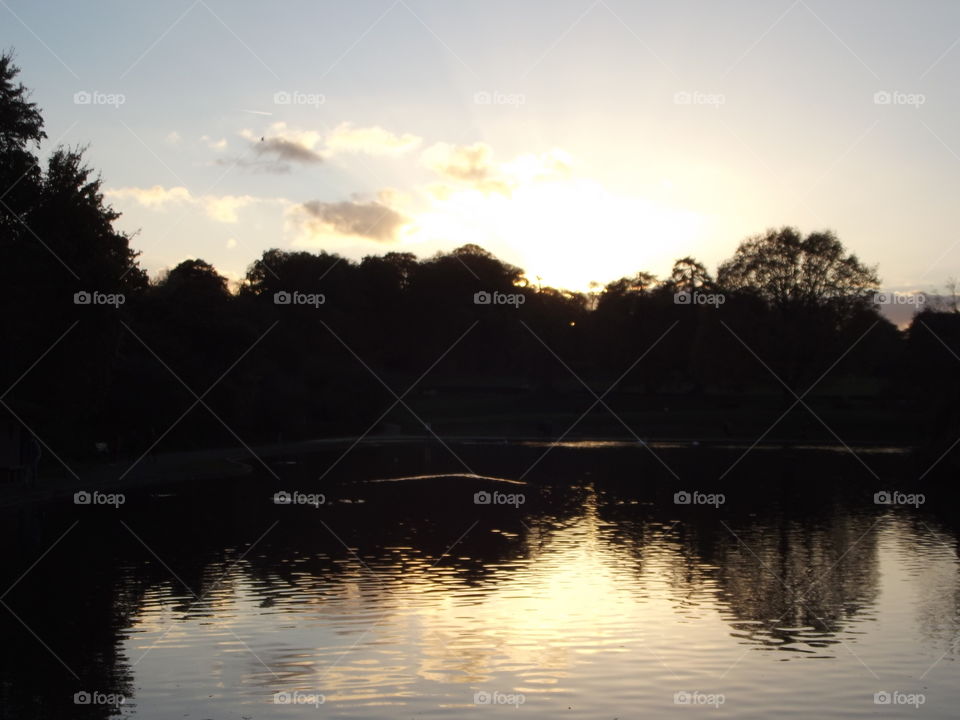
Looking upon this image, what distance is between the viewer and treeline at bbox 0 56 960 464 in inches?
1268

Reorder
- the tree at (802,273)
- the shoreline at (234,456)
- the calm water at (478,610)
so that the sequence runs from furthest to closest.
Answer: the tree at (802,273)
the shoreline at (234,456)
the calm water at (478,610)

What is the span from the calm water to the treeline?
6.32 metres

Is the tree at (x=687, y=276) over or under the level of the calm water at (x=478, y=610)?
over

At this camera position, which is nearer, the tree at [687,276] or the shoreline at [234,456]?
the shoreline at [234,456]

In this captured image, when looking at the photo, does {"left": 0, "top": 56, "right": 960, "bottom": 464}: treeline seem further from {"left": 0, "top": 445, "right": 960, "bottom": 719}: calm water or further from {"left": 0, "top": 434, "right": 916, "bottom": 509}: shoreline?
{"left": 0, "top": 445, "right": 960, "bottom": 719}: calm water

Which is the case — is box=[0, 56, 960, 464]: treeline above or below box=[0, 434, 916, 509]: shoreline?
above

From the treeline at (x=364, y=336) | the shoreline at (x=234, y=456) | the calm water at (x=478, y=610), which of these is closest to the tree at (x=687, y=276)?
the treeline at (x=364, y=336)

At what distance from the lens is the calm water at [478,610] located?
37.4ft

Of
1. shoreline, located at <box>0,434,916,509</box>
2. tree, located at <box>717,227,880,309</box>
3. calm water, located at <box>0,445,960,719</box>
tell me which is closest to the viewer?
calm water, located at <box>0,445,960,719</box>

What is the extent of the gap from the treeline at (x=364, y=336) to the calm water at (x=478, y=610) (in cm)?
632

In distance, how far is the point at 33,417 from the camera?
32.2 meters

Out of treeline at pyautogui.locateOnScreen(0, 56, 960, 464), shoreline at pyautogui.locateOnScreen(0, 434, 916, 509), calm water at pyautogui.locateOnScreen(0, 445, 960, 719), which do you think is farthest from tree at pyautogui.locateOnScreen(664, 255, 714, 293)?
calm water at pyautogui.locateOnScreen(0, 445, 960, 719)

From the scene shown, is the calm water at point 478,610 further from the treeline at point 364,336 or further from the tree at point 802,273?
the tree at point 802,273

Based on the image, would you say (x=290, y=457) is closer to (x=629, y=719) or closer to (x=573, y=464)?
(x=573, y=464)
